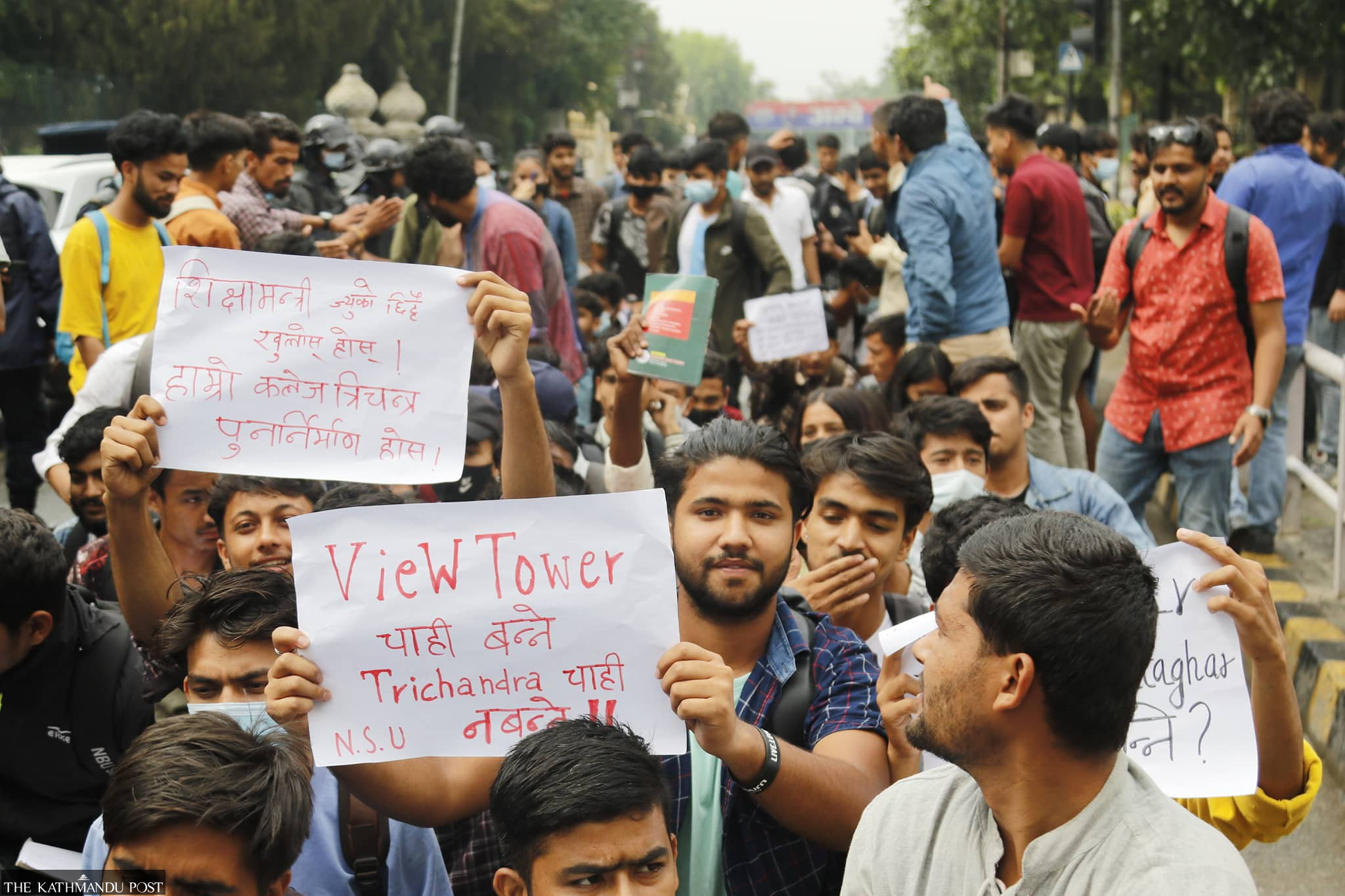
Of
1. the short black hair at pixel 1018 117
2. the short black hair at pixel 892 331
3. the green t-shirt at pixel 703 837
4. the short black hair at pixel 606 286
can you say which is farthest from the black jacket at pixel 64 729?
the short black hair at pixel 606 286

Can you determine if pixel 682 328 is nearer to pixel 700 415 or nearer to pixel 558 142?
pixel 700 415

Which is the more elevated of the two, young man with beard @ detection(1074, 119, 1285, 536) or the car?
the car

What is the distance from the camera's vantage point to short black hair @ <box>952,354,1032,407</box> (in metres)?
5.28

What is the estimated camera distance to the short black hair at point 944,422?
15.4 feet

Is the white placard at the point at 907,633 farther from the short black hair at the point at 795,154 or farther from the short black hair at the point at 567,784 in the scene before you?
the short black hair at the point at 795,154

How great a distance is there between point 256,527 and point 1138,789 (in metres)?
2.26

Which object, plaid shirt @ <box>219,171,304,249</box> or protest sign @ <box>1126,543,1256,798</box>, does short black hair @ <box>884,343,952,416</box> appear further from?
protest sign @ <box>1126,543,1256,798</box>

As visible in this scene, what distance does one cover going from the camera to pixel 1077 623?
2.08 m

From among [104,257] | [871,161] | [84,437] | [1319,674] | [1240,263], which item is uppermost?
[871,161]

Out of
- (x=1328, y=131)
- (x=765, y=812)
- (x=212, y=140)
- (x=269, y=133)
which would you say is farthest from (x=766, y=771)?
(x=1328, y=131)

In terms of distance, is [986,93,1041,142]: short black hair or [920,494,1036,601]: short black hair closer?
[920,494,1036,601]: short black hair

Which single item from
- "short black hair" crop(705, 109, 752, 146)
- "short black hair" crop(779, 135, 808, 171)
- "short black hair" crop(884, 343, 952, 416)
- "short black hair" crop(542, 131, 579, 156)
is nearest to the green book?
"short black hair" crop(884, 343, 952, 416)

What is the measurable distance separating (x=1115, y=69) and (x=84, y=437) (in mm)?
15705

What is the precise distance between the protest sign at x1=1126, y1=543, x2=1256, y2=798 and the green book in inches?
98.1
